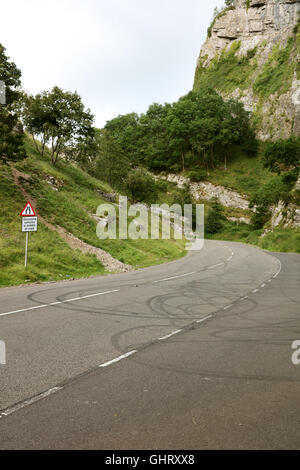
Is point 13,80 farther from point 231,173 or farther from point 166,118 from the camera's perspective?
point 166,118

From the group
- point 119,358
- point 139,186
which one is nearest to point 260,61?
point 139,186

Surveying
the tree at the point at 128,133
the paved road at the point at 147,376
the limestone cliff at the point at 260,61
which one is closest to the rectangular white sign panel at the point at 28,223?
the paved road at the point at 147,376

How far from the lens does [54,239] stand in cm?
2362

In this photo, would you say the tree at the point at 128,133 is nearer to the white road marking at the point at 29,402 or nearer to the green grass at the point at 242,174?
the green grass at the point at 242,174

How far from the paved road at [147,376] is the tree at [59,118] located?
1351 inches

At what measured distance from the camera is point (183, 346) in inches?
258

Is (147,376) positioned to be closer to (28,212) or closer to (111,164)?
(28,212)

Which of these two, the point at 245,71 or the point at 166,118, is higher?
the point at 245,71

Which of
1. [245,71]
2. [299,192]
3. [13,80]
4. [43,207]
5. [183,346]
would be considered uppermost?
[245,71]

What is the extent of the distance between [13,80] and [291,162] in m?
49.6

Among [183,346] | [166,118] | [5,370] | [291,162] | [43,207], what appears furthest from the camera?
[166,118]

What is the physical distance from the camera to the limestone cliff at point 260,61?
8350 cm
